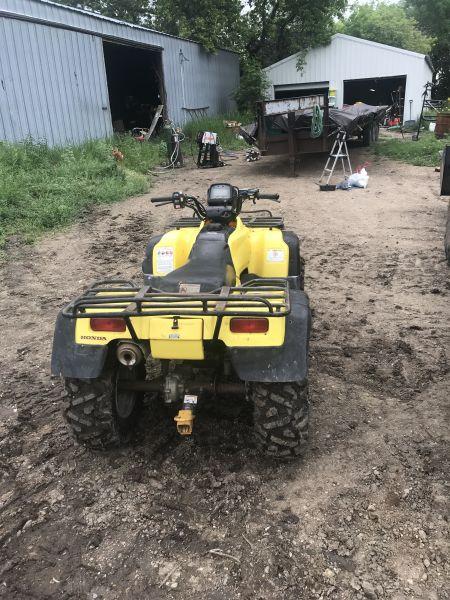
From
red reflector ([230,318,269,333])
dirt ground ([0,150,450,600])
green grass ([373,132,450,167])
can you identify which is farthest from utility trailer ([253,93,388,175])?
red reflector ([230,318,269,333])

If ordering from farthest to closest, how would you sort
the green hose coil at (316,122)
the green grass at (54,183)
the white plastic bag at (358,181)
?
the green hose coil at (316,122), the white plastic bag at (358,181), the green grass at (54,183)

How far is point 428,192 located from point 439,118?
7.40 meters

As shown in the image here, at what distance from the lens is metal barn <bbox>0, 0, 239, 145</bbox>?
1022 centimetres

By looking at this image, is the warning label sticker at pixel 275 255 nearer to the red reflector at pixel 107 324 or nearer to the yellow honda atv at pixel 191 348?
the yellow honda atv at pixel 191 348

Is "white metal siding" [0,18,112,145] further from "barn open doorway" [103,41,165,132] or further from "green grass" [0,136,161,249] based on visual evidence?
"barn open doorway" [103,41,165,132]

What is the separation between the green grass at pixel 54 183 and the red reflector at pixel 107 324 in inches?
205

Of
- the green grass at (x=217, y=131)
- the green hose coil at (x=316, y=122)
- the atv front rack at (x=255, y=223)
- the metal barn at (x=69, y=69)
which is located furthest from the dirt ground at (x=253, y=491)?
the green grass at (x=217, y=131)

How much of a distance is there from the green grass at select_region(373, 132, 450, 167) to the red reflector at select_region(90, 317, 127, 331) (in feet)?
40.0

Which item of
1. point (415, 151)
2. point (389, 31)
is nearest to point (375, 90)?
point (389, 31)

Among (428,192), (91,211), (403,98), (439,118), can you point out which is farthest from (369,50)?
(91,211)

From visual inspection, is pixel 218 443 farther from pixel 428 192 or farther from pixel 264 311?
pixel 428 192

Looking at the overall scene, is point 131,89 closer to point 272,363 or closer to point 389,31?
point 389,31

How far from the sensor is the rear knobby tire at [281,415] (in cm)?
246

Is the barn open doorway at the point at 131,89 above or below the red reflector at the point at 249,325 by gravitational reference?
above
